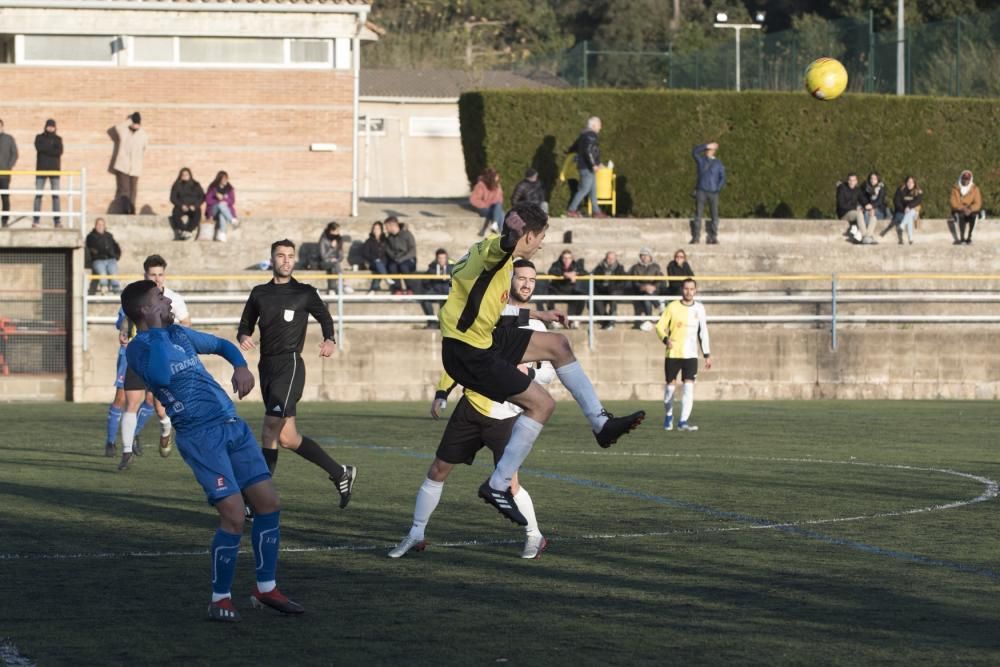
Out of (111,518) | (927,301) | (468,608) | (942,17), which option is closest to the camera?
(468,608)

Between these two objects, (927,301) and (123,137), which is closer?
(927,301)

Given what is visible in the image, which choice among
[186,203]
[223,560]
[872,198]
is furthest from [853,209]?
[223,560]

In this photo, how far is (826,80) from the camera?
25062 millimetres

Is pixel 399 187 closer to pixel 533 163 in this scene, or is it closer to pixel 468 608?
pixel 533 163

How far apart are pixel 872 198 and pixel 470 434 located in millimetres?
24343

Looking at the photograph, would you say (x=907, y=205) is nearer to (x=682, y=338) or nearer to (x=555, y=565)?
(x=682, y=338)

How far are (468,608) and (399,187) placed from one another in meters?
45.4

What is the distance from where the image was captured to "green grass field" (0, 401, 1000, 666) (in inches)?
288

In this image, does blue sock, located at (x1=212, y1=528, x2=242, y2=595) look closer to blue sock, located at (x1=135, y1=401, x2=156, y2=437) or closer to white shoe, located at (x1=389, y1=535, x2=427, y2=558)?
white shoe, located at (x1=389, y1=535, x2=427, y2=558)

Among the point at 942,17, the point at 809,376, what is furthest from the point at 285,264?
the point at 942,17

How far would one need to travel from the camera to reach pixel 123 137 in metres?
31.8

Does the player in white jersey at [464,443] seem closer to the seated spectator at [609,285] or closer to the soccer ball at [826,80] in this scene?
the soccer ball at [826,80]

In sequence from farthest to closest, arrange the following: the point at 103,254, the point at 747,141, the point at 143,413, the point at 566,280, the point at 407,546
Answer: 1. the point at 747,141
2. the point at 566,280
3. the point at 103,254
4. the point at 143,413
5. the point at 407,546

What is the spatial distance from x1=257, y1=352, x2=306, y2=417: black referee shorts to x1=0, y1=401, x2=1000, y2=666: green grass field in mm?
743
